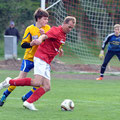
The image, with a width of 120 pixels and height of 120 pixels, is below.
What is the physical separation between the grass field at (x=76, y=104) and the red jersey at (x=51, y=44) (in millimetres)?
963

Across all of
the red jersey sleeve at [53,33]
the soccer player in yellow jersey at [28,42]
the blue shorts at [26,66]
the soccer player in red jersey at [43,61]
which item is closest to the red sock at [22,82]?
the soccer player in red jersey at [43,61]

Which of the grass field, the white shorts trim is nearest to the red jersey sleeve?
the white shorts trim

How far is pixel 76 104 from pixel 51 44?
148 centimetres

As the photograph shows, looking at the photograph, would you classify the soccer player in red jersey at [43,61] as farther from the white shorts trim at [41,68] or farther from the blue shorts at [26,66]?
the blue shorts at [26,66]

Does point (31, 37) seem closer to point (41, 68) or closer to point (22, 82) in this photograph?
point (41, 68)

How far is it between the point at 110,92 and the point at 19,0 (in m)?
12.3

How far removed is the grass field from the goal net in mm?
5523

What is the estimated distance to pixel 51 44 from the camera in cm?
686

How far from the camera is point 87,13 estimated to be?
1748 cm

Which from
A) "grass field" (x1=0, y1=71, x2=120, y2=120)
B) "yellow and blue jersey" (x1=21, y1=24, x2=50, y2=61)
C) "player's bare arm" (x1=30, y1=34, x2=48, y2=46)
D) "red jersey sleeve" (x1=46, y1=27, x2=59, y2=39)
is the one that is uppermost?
"red jersey sleeve" (x1=46, y1=27, x2=59, y2=39)

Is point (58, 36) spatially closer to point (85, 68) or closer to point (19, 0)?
point (85, 68)

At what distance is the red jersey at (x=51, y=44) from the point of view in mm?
6773

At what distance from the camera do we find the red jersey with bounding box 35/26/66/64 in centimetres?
677

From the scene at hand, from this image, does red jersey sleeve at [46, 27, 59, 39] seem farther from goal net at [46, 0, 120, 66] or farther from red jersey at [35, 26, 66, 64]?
goal net at [46, 0, 120, 66]
